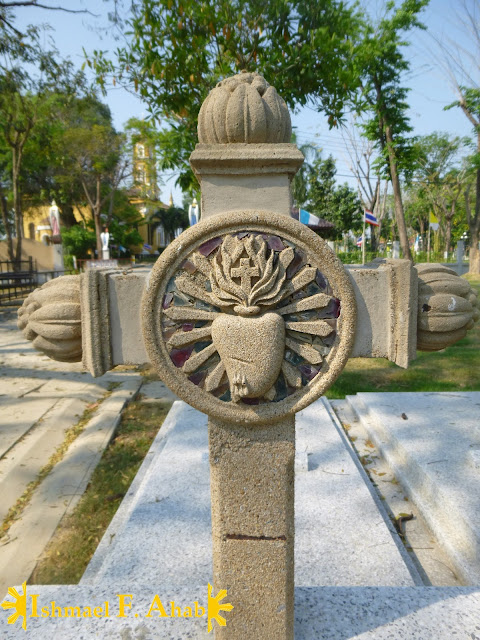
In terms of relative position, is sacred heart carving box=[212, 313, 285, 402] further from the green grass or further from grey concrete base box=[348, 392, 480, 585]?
the green grass

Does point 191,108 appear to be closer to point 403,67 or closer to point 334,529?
point 334,529

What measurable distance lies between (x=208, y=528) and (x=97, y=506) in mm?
1120

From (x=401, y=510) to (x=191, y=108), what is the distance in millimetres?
5356

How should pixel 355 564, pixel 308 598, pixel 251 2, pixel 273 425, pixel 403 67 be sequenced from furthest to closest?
1. pixel 403 67
2. pixel 251 2
3. pixel 355 564
4. pixel 308 598
5. pixel 273 425

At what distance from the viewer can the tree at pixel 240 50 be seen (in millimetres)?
5211

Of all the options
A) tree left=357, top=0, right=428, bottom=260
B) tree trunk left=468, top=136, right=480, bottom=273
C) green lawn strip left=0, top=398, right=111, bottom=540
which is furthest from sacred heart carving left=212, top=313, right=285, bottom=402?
tree trunk left=468, top=136, right=480, bottom=273

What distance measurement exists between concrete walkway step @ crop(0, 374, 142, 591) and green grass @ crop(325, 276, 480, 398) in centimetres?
260

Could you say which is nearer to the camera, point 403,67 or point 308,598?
point 308,598

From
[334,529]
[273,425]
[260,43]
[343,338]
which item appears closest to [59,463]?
[334,529]

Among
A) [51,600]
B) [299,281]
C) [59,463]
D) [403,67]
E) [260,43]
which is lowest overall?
[59,463]

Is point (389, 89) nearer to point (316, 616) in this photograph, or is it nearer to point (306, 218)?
point (306, 218)

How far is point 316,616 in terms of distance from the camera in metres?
1.70

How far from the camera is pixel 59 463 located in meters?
3.83

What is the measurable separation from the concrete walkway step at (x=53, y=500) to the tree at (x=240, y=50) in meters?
4.06
